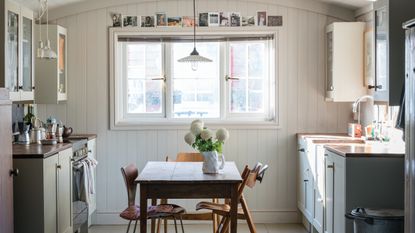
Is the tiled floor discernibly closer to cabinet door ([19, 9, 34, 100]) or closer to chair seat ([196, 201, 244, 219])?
chair seat ([196, 201, 244, 219])

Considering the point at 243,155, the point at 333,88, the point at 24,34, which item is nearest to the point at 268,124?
the point at 243,155

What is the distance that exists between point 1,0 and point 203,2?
2.43 m

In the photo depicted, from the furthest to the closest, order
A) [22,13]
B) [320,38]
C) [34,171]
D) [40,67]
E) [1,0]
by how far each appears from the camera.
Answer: [320,38], [40,67], [22,13], [1,0], [34,171]

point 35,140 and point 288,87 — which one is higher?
point 288,87

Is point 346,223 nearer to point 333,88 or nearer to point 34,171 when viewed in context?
point 333,88

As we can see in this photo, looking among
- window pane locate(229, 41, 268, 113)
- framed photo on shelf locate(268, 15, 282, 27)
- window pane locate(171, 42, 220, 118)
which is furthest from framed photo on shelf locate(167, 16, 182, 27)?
framed photo on shelf locate(268, 15, 282, 27)

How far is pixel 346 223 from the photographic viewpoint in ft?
13.9

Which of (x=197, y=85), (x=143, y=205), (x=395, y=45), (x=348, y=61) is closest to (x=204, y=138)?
(x=143, y=205)

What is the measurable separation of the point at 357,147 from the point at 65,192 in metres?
2.43

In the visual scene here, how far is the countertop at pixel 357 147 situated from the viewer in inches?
165

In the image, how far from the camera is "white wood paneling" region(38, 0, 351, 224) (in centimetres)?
631

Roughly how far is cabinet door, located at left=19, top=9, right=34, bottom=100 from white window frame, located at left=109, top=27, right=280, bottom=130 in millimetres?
1241

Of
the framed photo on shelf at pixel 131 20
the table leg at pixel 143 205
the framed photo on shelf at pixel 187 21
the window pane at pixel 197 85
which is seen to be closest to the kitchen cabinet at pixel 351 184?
the table leg at pixel 143 205

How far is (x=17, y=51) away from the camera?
15.8 ft
